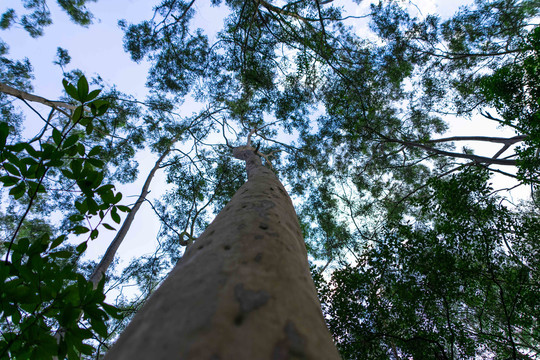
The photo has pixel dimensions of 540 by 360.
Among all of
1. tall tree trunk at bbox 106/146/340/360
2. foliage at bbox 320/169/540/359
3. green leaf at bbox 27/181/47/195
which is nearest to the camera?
tall tree trunk at bbox 106/146/340/360

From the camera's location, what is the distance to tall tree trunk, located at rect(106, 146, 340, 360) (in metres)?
0.51

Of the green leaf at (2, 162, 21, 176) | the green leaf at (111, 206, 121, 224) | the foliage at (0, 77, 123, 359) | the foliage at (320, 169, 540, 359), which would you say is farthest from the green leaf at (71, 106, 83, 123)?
the foliage at (320, 169, 540, 359)

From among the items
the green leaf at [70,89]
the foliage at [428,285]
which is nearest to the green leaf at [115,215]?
the green leaf at [70,89]

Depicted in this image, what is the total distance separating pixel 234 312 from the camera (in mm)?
583

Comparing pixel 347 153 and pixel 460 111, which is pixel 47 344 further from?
pixel 460 111

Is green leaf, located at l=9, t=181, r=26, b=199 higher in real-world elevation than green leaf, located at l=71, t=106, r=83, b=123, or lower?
lower

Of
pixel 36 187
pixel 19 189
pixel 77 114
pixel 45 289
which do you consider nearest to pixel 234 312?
pixel 45 289

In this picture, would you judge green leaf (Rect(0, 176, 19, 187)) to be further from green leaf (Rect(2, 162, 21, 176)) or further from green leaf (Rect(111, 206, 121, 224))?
green leaf (Rect(111, 206, 121, 224))

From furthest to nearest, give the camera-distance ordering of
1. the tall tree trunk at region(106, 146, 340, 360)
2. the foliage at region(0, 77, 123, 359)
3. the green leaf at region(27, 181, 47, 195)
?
the green leaf at region(27, 181, 47, 195)
the foliage at region(0, 77, 123, 359)
the tall tree trunk at region(106, 146, 340, 360)

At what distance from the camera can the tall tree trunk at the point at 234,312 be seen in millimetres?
508

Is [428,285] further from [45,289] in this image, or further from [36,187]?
[36,187]

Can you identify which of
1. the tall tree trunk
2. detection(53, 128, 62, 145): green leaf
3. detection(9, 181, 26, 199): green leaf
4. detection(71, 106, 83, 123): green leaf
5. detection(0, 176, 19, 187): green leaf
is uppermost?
detection(71, 106, 83, 123): green leaf

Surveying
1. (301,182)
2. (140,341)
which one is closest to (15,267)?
(140,341)

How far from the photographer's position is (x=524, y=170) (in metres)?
3.38
